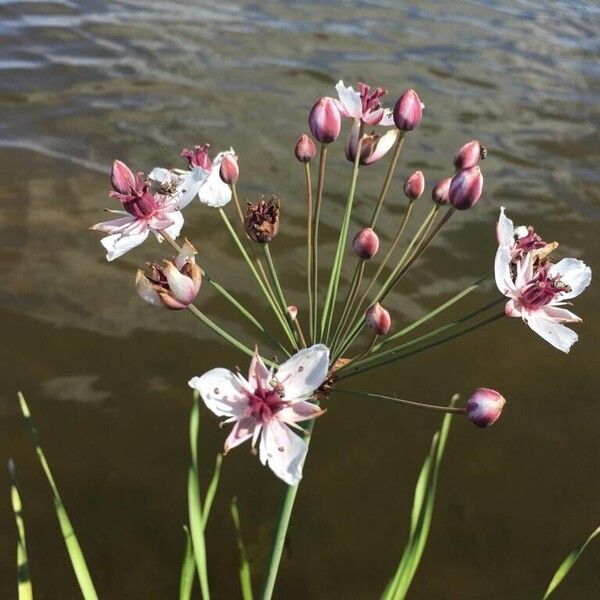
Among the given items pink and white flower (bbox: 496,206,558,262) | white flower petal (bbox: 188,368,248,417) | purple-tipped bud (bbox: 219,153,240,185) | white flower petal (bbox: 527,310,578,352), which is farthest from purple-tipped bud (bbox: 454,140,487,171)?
white flower petal (bbox: 188,368,248,417)

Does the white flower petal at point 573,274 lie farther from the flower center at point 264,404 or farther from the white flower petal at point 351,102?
the flower center at point 264,404

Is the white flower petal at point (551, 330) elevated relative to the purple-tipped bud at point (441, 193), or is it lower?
lower

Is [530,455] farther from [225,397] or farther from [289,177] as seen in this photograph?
[289,177]

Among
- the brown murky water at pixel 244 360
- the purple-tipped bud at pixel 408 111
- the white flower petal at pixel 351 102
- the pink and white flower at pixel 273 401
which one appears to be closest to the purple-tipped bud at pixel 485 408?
the pink and white flower at pixel 273 401

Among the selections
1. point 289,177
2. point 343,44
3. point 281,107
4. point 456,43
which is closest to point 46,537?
point 289,177

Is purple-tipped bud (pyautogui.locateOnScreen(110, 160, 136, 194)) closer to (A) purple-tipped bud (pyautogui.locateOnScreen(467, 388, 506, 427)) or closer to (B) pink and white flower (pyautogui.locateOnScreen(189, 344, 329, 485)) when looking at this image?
(B) pink and white flower (pyautogui.locateOnScreen(189, 344, 329, 485))

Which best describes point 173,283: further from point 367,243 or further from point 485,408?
point 485,408
